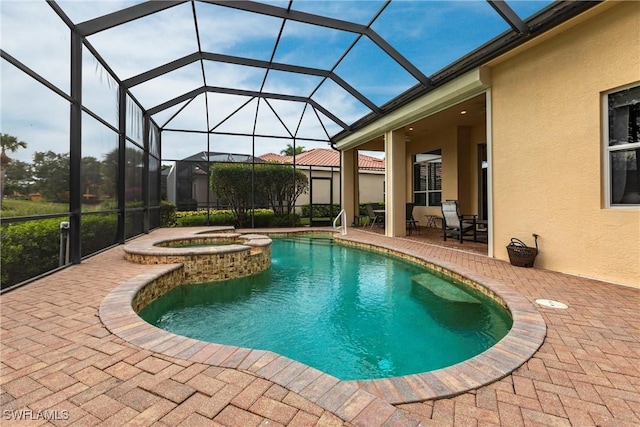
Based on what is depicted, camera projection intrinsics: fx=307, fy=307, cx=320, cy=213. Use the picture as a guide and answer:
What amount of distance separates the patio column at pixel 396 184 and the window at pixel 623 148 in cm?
559

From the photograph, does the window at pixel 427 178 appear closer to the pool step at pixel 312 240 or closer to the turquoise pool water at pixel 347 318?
the pool step at pixel 312 240

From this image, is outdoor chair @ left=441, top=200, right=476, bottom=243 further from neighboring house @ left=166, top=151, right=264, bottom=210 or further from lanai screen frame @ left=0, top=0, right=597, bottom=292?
neighboring house @ left=166, top=151, right=264, bottom=210

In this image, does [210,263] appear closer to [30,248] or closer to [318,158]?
[30,248]

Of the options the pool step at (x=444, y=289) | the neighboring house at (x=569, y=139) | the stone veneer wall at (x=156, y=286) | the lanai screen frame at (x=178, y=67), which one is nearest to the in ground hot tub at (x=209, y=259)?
the stone veneer wall at (x=156, y=286)

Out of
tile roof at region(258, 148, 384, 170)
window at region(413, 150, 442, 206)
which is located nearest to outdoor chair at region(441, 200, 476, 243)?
window at region(413, 150, 442, 206)

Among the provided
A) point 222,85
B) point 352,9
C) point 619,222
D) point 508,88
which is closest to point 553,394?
point 619,222

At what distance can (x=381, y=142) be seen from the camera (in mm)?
12531

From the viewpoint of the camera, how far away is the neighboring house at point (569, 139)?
13.3 ft

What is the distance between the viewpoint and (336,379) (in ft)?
6.30

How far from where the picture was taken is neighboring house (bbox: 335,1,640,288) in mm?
4039

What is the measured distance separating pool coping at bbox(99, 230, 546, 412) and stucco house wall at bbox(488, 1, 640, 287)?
2.24 m

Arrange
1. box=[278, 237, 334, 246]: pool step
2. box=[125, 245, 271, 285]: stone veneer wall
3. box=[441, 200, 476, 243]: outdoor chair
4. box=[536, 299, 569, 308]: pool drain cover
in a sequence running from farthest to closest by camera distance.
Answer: box=[278, 237, 334, 246]: pool step < box=[441, 200, 476, 243]: outdoor chair < box=[125, 245, 271, 285]: stone veneer wall < box=[536, 299, 569, 308]: pool drain cover

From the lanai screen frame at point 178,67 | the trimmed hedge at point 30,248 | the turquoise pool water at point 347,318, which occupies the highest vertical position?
the lanai screen frame at point 178,67
